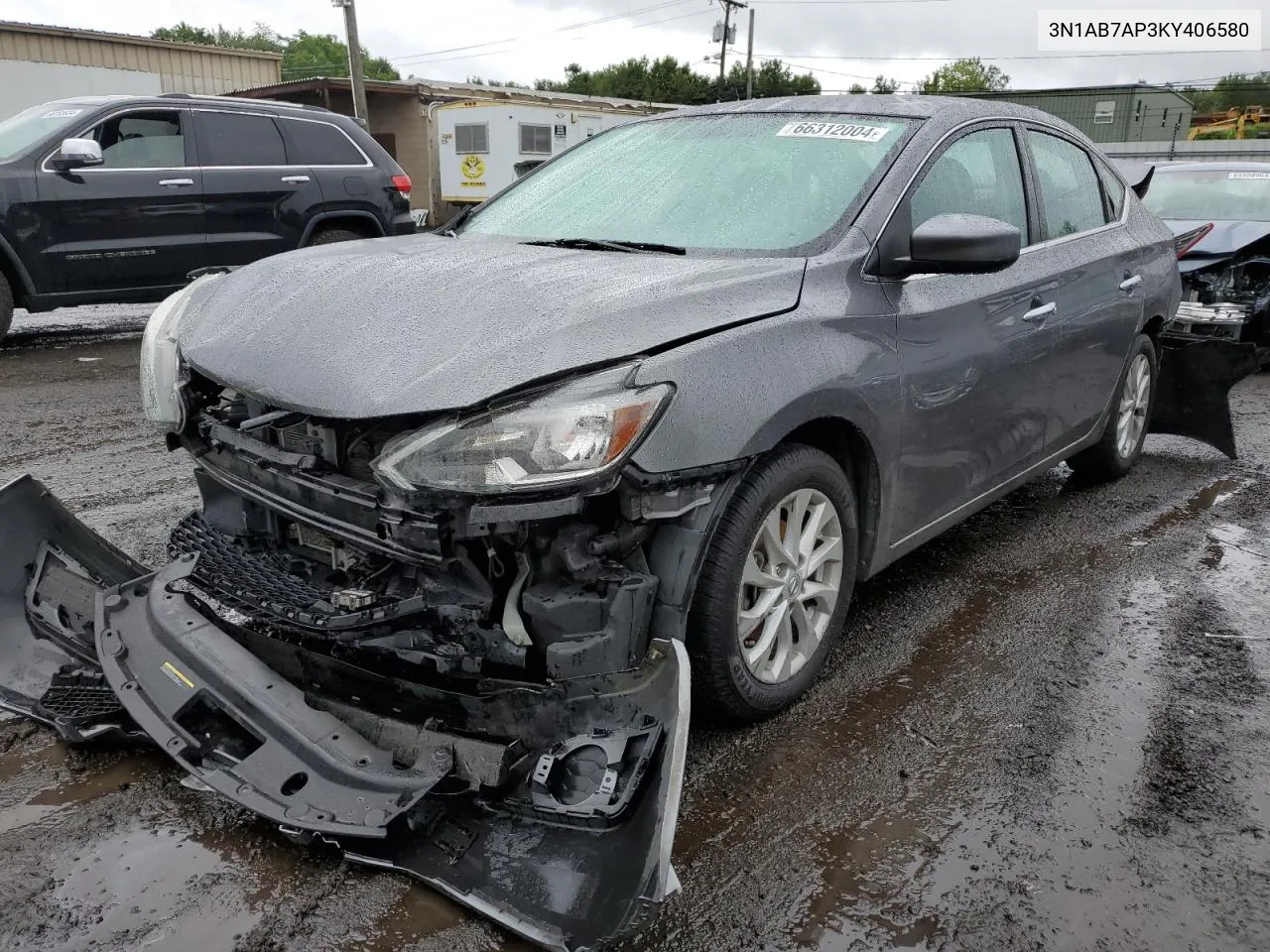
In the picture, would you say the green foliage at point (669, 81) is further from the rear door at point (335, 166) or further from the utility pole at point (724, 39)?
the rear door at point (335, 166)

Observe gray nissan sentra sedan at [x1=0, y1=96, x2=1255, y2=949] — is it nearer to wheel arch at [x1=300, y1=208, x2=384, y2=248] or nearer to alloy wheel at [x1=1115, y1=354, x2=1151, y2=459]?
alloy wheel at [x1=1115, y1=354, x2=1151, y2=459]

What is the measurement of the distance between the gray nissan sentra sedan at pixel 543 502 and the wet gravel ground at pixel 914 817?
174 mm

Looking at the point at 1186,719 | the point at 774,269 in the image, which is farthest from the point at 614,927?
the point at 1186,719

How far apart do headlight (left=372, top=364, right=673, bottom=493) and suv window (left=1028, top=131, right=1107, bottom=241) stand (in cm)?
255

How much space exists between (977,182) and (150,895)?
11.0 feet

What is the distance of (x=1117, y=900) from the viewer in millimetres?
2268

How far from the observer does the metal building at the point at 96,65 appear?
22016mm

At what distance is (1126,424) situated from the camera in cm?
516

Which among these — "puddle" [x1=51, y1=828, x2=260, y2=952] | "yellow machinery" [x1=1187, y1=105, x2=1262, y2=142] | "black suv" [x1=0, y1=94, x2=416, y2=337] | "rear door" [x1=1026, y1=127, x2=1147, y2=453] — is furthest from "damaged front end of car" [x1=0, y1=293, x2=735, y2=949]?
"yellow machinery" [x1=1187, y1=105, x2=1262, y2=142]

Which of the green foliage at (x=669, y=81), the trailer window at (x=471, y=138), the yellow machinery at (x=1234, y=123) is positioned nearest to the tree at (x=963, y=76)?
the green foliage at (x=669, y=81)

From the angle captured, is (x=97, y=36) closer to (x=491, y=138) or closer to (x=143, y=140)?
(x=491, y=138)

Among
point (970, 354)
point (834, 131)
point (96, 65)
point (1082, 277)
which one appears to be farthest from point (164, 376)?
point (96, 65)

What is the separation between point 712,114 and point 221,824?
9.68ft

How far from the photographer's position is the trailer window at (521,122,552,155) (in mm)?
23906
